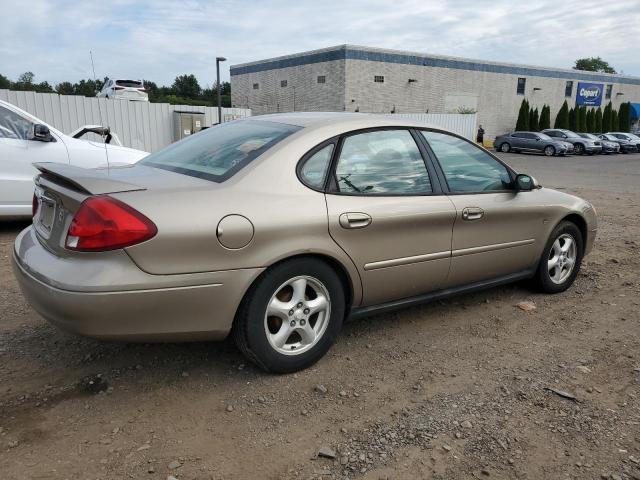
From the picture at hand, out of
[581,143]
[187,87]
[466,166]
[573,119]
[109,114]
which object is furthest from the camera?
[187,87]

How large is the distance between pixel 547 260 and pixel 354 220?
224cm

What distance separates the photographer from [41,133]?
6.46m

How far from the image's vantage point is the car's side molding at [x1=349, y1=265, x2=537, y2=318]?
11.2ft

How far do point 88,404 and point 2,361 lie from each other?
851 millimetres

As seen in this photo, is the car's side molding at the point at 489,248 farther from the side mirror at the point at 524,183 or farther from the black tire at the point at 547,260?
the side mirror at the point at 524,183

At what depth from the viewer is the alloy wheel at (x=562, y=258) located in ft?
15.2

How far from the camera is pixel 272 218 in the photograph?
2852 mm

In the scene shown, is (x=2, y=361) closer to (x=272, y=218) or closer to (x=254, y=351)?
(x=254, y=351)

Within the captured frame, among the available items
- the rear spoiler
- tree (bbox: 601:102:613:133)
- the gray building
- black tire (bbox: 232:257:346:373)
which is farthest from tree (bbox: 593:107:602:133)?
the rear spoiler

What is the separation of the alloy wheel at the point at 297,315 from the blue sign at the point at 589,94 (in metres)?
52.2

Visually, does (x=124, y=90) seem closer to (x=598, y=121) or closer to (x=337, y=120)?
(x=337, y=120)

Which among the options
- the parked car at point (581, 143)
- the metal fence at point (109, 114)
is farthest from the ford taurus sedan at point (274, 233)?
the parked car at point (581, 143)

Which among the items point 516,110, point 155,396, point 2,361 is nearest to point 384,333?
point 155,396

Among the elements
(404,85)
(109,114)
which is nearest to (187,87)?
(404,85)
